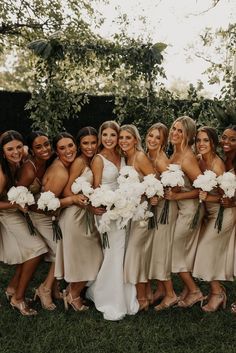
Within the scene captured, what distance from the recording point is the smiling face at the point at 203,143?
17.8 feet

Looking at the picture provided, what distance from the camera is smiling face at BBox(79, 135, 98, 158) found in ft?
18.4

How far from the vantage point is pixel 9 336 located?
4.81 metres

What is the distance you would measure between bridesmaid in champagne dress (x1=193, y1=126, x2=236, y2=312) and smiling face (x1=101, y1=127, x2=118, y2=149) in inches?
40.2

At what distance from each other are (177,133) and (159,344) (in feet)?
8.08

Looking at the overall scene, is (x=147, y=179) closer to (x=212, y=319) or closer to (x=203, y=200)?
(x=203, y=200)

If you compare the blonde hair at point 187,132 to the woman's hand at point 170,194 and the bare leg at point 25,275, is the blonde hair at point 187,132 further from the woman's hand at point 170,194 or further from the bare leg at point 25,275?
the bare leg at point 25,275

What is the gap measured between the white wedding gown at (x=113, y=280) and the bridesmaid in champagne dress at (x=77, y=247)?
4.9 inches

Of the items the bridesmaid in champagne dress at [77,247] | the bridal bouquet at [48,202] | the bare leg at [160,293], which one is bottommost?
the bare leg at [160,293]

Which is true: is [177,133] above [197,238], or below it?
above

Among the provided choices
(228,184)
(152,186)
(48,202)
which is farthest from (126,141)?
(228,184)

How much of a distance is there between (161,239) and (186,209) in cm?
48

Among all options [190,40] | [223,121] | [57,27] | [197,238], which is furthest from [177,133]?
[190,40]

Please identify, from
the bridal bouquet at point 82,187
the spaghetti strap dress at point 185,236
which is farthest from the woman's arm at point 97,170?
the spaghetti strap dress at point 185,236

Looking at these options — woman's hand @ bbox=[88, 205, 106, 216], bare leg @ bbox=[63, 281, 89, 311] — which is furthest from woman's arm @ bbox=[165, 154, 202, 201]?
bare leg @ bbox=[63, 281, 89, 311]
